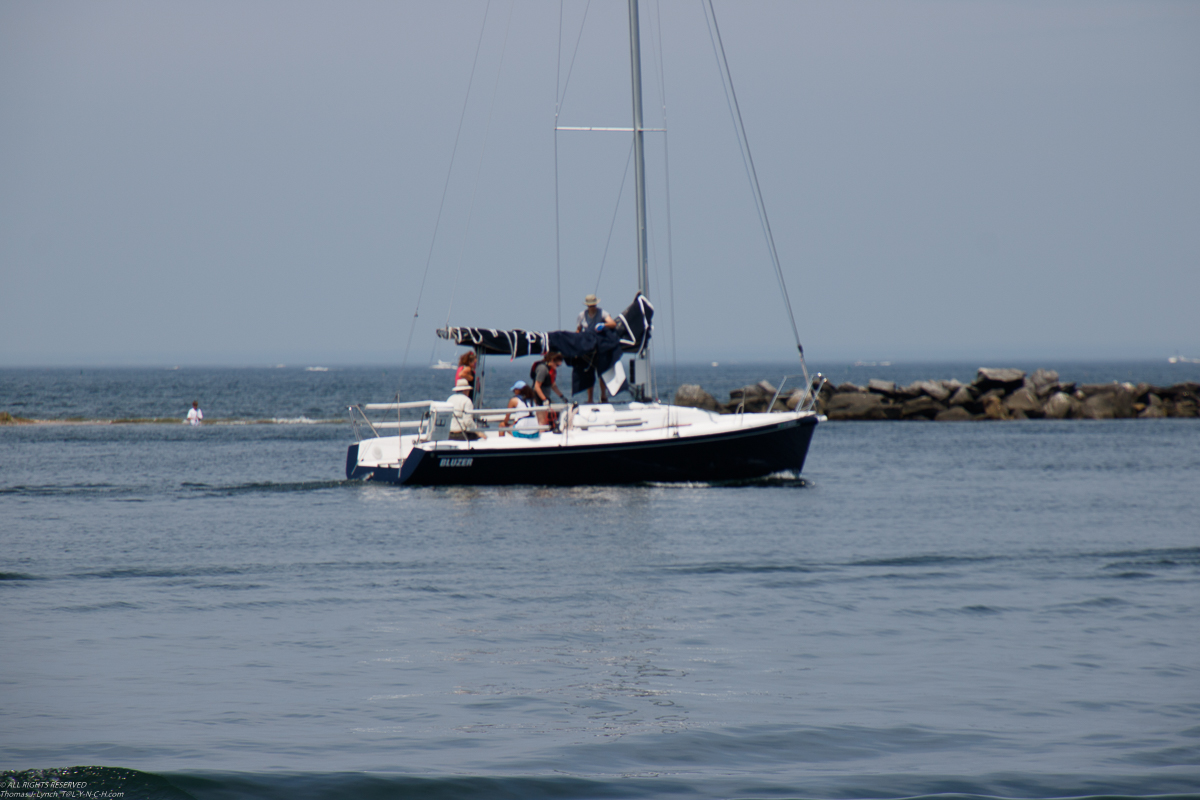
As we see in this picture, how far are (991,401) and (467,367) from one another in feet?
107

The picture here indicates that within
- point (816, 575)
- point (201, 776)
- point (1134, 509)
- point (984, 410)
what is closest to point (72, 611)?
point (201, 776)

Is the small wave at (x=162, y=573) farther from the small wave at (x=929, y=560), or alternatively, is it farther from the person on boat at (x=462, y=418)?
the person on boat at (x=462, y=418)

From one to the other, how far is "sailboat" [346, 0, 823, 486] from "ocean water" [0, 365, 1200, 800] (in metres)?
0.51

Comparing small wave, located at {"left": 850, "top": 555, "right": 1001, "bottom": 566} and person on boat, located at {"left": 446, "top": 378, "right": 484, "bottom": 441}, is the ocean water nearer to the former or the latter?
small wave, located at {"left": 850, "top": 555, "right": 1001, "bottom": 566}

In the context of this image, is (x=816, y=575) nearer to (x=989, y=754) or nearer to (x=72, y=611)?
(x=989, y=754)

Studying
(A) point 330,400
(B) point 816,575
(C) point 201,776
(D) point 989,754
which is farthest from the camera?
(A) point 330,400

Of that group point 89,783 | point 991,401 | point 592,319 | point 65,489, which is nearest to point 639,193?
point 592,319

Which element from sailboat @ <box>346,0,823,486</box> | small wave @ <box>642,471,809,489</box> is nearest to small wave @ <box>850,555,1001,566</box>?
sailboat @ <box>346,0,823,486</box>

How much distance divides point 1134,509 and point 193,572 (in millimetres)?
14494

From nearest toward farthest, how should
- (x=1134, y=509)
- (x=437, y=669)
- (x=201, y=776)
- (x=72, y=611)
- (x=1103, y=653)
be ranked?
(x=201, y=776) → (x=437, y=669) → (x=1103, y=653) → (x=72, y=611) → (x=1134, y=509)

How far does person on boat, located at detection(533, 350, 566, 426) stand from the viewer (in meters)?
20.3

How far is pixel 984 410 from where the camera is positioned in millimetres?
47406

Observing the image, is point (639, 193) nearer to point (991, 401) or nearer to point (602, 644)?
point (602, 644)

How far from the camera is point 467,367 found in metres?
20.3
